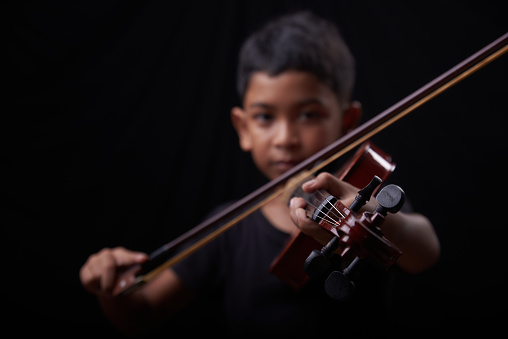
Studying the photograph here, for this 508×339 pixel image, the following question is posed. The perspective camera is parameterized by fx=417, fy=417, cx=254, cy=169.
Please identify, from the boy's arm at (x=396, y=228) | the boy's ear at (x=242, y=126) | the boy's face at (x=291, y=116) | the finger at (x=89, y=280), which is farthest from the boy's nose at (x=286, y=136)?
the finger at (x=89, y=280)

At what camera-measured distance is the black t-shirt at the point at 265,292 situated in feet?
2.23

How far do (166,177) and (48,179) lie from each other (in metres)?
0.25

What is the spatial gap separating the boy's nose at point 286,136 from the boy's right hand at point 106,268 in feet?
0.93

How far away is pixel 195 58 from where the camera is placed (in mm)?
980

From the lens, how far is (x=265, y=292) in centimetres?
74

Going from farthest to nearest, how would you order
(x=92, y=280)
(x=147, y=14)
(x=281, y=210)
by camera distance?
(x=147, y=14)
(x=281, y=210)
(x=92, y=280)

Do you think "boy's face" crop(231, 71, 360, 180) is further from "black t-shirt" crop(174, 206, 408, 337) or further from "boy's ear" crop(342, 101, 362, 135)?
"black t-shirt" crop(174, 206, 408, 337)

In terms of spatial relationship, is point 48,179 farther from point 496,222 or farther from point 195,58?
point 496,222

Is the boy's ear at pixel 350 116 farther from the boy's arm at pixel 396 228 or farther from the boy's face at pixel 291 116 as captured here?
the boy's arm at pixel 396 228

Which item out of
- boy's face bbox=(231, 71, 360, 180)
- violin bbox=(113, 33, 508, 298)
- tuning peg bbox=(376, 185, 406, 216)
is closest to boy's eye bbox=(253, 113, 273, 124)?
boy's face bbox=(231, 71, 360, 180)

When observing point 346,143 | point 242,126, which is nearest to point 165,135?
point 242,126

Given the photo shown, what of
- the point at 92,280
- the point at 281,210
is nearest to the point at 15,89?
the point at 92,280

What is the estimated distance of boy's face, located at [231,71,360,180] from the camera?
691mm

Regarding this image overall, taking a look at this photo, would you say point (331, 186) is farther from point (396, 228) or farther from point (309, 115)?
point (309, 115)
